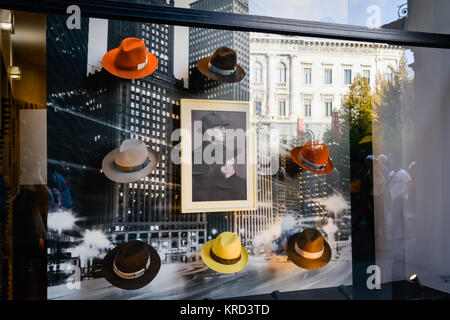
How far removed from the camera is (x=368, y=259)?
3.03m

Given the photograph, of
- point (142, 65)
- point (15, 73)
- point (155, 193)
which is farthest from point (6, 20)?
point (155, 193)

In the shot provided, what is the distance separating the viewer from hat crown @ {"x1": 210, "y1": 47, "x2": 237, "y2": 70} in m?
2.58

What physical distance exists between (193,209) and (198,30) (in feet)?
4.96

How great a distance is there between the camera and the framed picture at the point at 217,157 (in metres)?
2.69

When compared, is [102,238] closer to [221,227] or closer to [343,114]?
[221,227]

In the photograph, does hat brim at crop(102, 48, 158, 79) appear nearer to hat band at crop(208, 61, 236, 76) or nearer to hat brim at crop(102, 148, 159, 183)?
hat band at crop(208, 61, 236, 76)

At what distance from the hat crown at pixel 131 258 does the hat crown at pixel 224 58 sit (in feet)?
5.07

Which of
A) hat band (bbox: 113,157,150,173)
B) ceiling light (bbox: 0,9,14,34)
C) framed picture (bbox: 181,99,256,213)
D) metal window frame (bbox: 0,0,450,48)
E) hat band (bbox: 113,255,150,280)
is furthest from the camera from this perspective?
framed picture (bbox: 181,99,256,213)

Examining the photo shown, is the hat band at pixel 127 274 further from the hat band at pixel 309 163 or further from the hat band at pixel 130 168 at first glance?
the hat band at pixel 309 163

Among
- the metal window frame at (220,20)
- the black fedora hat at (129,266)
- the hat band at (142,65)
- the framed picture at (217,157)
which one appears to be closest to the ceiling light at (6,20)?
the metal window frame at (220,20)

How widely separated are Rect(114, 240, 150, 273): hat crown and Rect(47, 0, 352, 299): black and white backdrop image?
0.21 m

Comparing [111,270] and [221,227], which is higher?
[221,227]

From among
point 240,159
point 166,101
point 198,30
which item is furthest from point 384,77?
point 166,101

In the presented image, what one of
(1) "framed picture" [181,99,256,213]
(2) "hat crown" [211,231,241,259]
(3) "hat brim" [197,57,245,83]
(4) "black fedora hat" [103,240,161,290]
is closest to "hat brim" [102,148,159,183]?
(1) "framed picture" [181,99,256,213]
